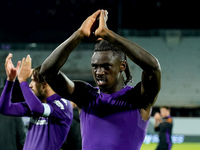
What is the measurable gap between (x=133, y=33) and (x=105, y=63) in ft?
67.6

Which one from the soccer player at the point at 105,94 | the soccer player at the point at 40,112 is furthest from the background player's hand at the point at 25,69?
the soccer player at the point at 105,94

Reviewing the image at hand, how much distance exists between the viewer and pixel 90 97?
2.26 m

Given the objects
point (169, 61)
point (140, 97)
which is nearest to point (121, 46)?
point (140, 97)

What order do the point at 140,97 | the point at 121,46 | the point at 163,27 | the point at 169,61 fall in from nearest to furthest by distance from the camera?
the point at 121,46 < the point at 140,97 < the point at 169,61 < the point at 163,27

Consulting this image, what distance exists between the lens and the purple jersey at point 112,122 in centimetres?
211

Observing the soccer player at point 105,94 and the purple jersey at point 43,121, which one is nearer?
the soccer player at point 105,94

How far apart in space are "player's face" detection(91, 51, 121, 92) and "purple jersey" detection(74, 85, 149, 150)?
4.8 inches

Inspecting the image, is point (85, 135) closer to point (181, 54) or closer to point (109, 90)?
point (109, 90)

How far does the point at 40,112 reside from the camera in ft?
10.2

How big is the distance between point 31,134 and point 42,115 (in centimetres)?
32

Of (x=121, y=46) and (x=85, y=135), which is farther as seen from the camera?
(x=85, y=135)

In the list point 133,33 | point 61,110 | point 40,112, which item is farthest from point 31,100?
point 133,33

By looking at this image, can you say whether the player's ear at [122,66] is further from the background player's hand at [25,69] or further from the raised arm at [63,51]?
the background player's hand at [25,69]

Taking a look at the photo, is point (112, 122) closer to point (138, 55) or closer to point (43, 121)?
point (138, 55)
